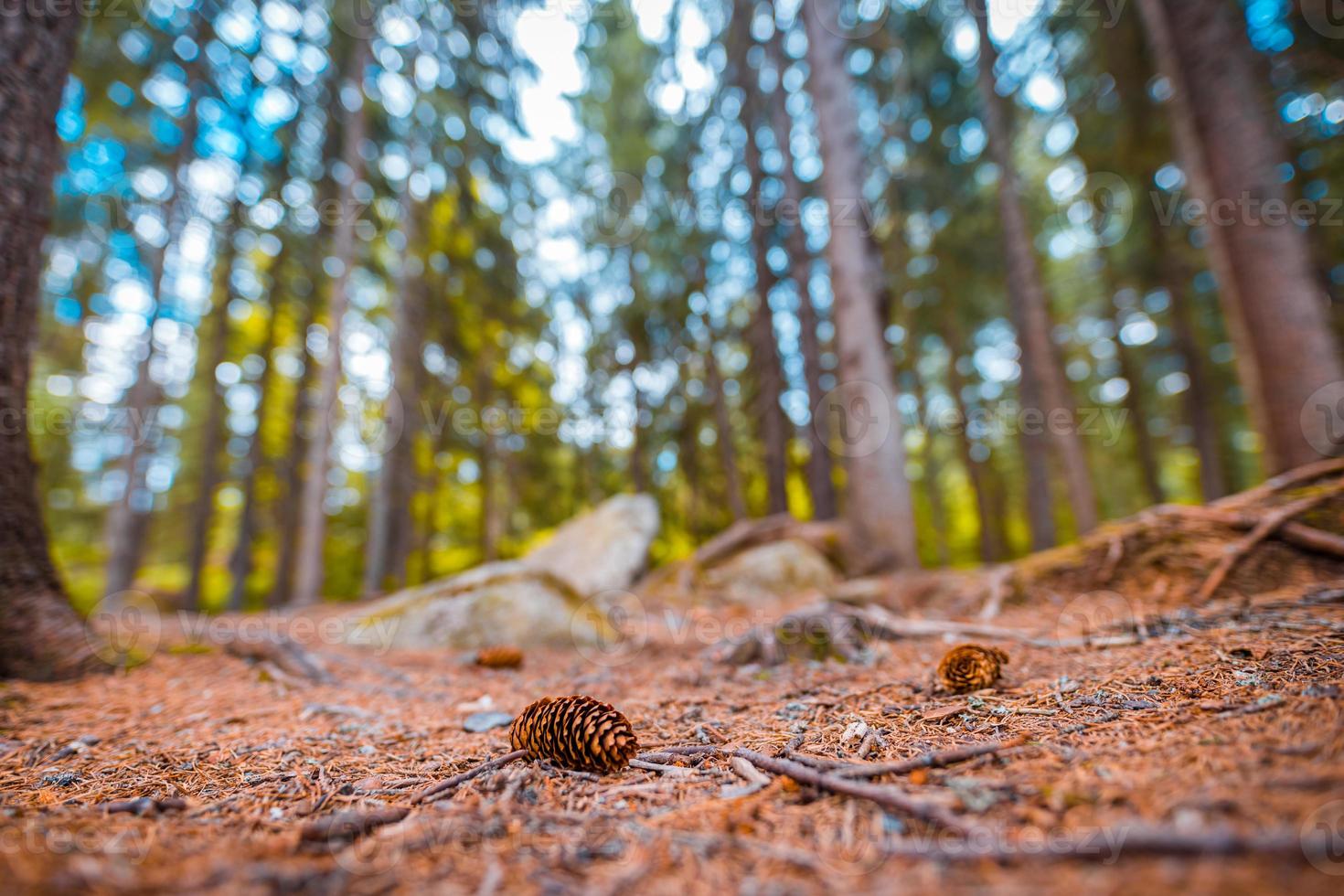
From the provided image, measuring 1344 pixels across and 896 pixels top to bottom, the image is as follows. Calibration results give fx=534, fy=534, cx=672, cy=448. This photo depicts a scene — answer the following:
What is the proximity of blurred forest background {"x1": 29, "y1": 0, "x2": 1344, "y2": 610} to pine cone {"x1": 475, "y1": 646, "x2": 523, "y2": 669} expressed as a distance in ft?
13.3

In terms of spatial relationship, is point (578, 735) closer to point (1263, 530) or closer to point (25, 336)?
point (25, 336)

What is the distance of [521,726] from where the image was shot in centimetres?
158

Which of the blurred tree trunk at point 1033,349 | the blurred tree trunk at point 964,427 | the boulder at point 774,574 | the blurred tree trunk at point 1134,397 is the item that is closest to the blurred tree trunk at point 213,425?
the boulder at point 774,574

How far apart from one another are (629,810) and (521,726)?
0.53m

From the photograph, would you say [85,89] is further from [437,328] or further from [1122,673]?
[1122,673]

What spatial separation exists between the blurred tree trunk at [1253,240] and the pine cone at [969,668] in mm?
4289

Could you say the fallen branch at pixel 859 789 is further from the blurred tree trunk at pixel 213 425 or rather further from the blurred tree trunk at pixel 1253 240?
the blurred tree trunk at pixel 213 425

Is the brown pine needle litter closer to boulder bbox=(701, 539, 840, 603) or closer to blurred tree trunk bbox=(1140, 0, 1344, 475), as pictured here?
blurred tree trunk bbox=(1140, 0, 1344, 475)

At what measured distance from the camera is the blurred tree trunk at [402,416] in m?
8.97

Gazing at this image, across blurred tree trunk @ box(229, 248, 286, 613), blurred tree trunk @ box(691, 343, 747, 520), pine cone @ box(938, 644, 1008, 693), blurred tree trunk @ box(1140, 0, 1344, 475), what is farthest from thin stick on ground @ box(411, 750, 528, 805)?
blurred tree trunk @ box(229, 248, 286, 613)

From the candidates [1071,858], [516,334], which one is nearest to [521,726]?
[1071,858]

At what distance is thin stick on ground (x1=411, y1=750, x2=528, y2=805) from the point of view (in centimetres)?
129

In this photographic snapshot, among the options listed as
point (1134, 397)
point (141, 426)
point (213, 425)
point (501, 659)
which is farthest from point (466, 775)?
point (1134, 397)

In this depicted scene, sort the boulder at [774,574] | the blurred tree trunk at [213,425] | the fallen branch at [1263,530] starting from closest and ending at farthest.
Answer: the fallen branch at [1263,530], the boulder at [774,574], the blurred tree trunk at [213,425]
